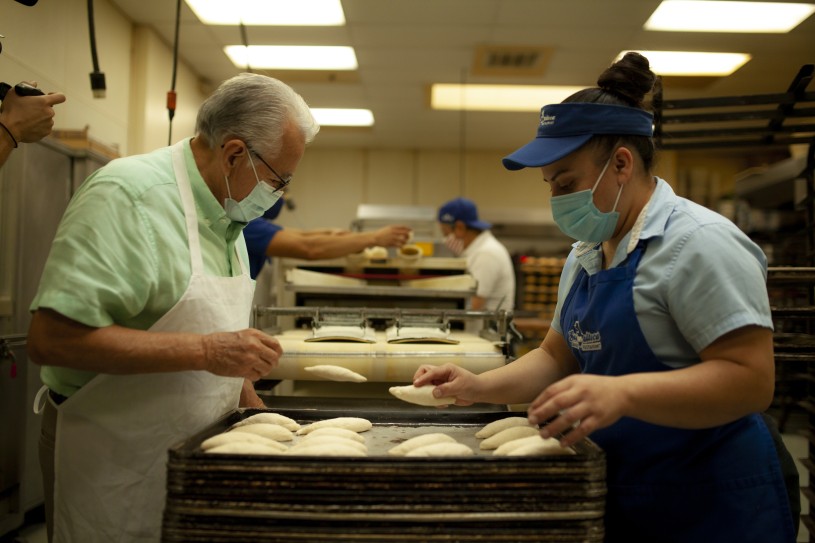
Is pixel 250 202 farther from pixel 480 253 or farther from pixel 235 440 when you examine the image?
pixel 480 253

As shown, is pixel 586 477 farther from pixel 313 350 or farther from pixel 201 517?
pixel 313 350

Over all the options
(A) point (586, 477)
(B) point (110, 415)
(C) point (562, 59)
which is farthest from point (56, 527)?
(C) point (562, 59)

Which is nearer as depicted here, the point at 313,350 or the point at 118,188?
the point at 118,188

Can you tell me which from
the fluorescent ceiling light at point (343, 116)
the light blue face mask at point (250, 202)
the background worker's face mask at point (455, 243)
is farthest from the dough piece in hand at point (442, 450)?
the fluorescent ceiling light at point (343, 116)

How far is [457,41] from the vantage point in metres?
4.89

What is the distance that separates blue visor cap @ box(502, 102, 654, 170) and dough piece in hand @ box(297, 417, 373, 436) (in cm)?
71

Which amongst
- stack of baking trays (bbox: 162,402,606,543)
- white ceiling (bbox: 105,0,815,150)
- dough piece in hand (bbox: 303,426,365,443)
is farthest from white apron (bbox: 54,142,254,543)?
white ceiling (bbox: 105,0,815,150)

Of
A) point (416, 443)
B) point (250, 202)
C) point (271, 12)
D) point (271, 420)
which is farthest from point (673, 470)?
point (271, 12)

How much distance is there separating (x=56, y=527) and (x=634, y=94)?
1.65m

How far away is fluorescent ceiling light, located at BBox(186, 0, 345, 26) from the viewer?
4270mm

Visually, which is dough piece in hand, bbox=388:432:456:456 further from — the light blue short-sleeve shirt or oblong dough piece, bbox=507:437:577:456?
the light blue short-sleeve shirt

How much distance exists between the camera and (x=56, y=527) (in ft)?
4.62

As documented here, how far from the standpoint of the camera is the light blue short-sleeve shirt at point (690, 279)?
1090 millimetres

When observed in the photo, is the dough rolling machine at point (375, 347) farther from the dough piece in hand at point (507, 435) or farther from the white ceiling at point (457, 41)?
the white ceiling at point (457, 41)
